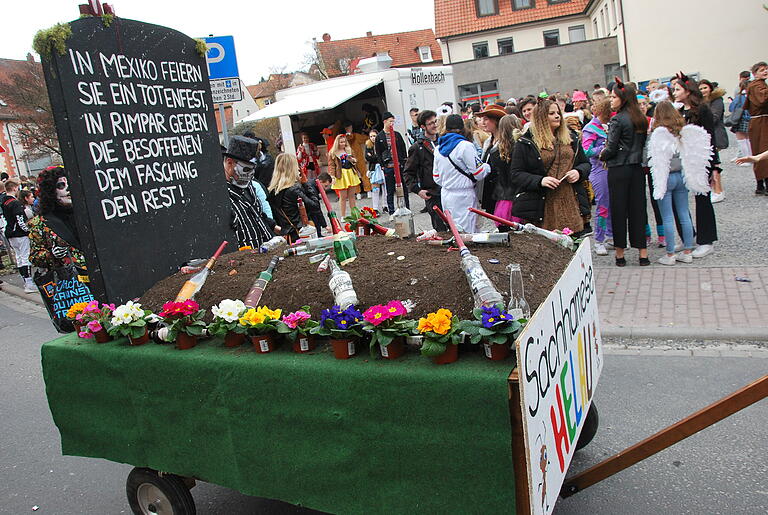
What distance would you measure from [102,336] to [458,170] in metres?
3.89

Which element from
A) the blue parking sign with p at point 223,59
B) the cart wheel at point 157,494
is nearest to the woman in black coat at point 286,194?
the blue parking sign with p at point 223,59

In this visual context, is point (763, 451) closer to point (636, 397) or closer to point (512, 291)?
point (636, 397)

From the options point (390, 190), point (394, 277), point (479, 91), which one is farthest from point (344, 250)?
point (479, 91)

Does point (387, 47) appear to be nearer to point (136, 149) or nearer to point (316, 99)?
point (316, 99)

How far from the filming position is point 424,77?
1438cm

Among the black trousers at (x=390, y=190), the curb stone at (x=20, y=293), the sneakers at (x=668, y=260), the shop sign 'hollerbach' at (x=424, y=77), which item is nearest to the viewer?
the sneakers at (x=668, y=260)

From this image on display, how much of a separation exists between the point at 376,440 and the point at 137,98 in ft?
7.50

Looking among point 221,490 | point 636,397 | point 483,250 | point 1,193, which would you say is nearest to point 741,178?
point 636,397

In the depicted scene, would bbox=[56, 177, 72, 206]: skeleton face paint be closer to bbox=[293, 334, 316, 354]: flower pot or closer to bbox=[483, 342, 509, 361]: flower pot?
bbox=[293, 334, 316, 354]: flower pot

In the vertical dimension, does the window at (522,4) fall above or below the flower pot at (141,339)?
above

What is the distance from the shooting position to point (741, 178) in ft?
34.1

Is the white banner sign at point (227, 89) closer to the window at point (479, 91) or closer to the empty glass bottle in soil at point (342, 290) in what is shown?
the empty glass bottle in soil at point (342, 290)

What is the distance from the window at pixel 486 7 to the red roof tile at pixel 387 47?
12447 millimetres

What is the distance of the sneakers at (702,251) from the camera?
6465 millimetres
